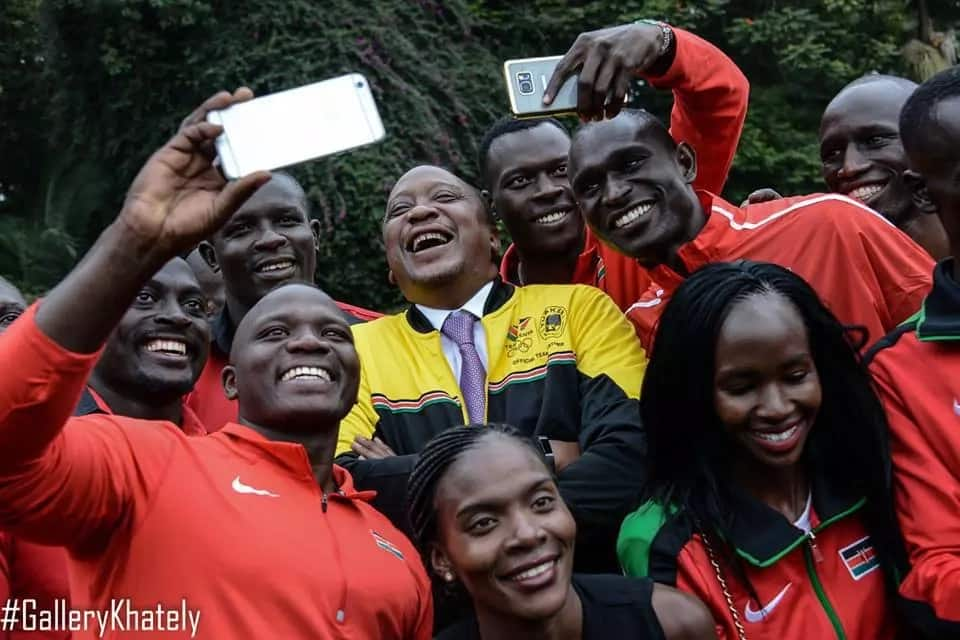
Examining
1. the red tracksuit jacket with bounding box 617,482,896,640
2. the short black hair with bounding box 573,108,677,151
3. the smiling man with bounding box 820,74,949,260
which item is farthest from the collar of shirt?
the smiling man with bounding box 820,74,949,260

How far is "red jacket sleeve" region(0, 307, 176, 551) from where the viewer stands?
2.62 meters

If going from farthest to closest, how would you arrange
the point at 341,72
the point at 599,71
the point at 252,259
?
the point at 341,72 < the point at 252,259 < the point at 599,71

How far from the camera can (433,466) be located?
376 centimetres

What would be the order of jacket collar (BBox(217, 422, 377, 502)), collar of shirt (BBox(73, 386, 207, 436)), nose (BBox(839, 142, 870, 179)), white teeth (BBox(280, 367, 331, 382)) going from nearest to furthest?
1. jacket collar (BBox(217, 422, 377, 502))
2. white teeth (BBox(280, 367, 331, 382))
3. collar of shirt (BBox(73, 386, 207, 436))
4. nose (BBox(839, 142, 870, 179))

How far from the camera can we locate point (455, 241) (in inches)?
194

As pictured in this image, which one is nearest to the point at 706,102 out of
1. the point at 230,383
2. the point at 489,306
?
the point at 489,306

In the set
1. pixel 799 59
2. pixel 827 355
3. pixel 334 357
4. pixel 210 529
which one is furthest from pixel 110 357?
pixel 799 59

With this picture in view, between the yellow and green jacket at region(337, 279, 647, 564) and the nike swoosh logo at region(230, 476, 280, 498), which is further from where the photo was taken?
the yellow and green jacket at region(337, 279, 647, 564)

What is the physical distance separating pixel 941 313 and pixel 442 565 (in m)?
1.58

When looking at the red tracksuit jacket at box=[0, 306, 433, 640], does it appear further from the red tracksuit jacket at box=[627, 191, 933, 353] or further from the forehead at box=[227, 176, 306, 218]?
the forehead at box=[227, 176, 306, 218]

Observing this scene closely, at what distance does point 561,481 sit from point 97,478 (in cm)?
152

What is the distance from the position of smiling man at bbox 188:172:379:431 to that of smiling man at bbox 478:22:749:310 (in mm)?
877

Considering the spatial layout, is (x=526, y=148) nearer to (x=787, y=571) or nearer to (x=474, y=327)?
(x=474, y=327)

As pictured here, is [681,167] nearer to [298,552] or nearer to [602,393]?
[602,393]
